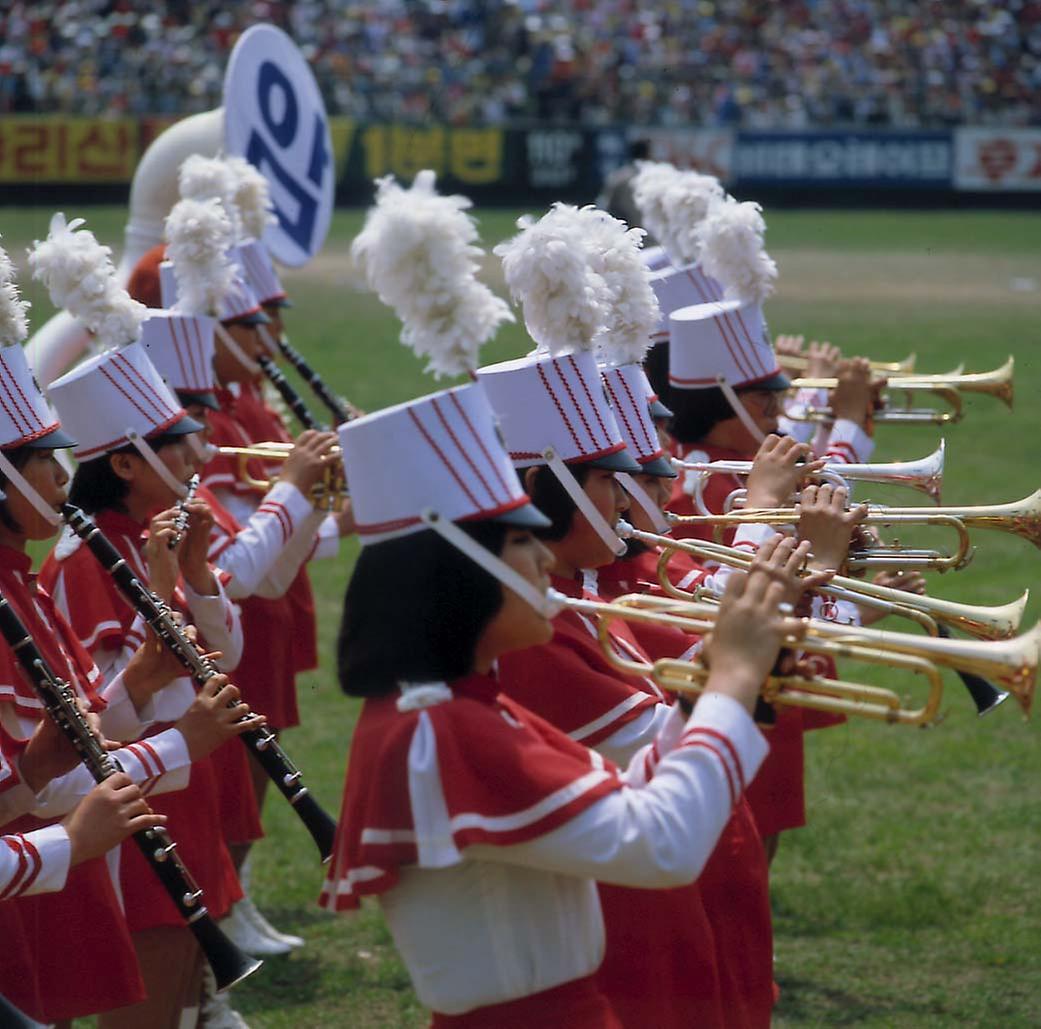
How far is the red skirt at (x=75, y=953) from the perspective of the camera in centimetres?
389

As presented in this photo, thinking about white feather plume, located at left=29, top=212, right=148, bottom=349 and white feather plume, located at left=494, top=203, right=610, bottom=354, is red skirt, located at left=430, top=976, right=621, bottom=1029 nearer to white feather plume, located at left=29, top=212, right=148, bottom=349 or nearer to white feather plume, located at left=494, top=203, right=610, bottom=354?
white feather plume, located at left=494, top=203, right=610, bottom=354

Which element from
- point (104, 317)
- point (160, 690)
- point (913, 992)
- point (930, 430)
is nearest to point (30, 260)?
point (104, 317)

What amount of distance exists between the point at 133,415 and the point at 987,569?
7.24 m

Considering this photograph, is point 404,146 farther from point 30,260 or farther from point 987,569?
point 30,260

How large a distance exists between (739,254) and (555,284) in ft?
7.70

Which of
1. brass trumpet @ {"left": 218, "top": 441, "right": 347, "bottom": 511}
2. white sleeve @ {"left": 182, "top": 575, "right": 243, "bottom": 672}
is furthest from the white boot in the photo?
brass trumpet @ {"left": 218, "top": 441, "right": 347, "bottom": 511}

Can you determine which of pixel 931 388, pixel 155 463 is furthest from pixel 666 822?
pixel 931 388

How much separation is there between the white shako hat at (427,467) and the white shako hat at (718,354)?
2.78 meters

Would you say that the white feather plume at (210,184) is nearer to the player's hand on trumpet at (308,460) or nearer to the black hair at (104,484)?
the player's hand on trumpet at (308,460)

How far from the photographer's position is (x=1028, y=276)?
22484 mm

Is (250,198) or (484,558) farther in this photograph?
(250,198)

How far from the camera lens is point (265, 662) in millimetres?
5965

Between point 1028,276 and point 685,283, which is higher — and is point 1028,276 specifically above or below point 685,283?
below

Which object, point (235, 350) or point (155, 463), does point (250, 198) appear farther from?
point (155, 463)
